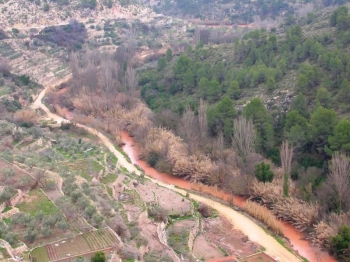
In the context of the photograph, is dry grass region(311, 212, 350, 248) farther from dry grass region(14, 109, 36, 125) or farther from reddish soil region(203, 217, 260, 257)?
dry grass region(14, 109, 36, 125)

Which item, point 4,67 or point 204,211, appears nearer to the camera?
point 204,211

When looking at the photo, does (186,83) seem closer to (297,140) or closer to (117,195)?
(297,140)

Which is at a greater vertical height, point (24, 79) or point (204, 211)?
point (24, 79)

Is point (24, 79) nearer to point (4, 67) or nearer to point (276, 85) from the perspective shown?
point (4, 67)

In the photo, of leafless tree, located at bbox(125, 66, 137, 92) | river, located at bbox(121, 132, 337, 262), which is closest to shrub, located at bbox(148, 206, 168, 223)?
river, located at bbox(121, 132, 337, 262)

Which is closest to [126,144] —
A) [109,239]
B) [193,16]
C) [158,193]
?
[158,193]

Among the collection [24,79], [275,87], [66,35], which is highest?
[275,87]

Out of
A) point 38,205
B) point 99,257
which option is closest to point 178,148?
point 38,205
